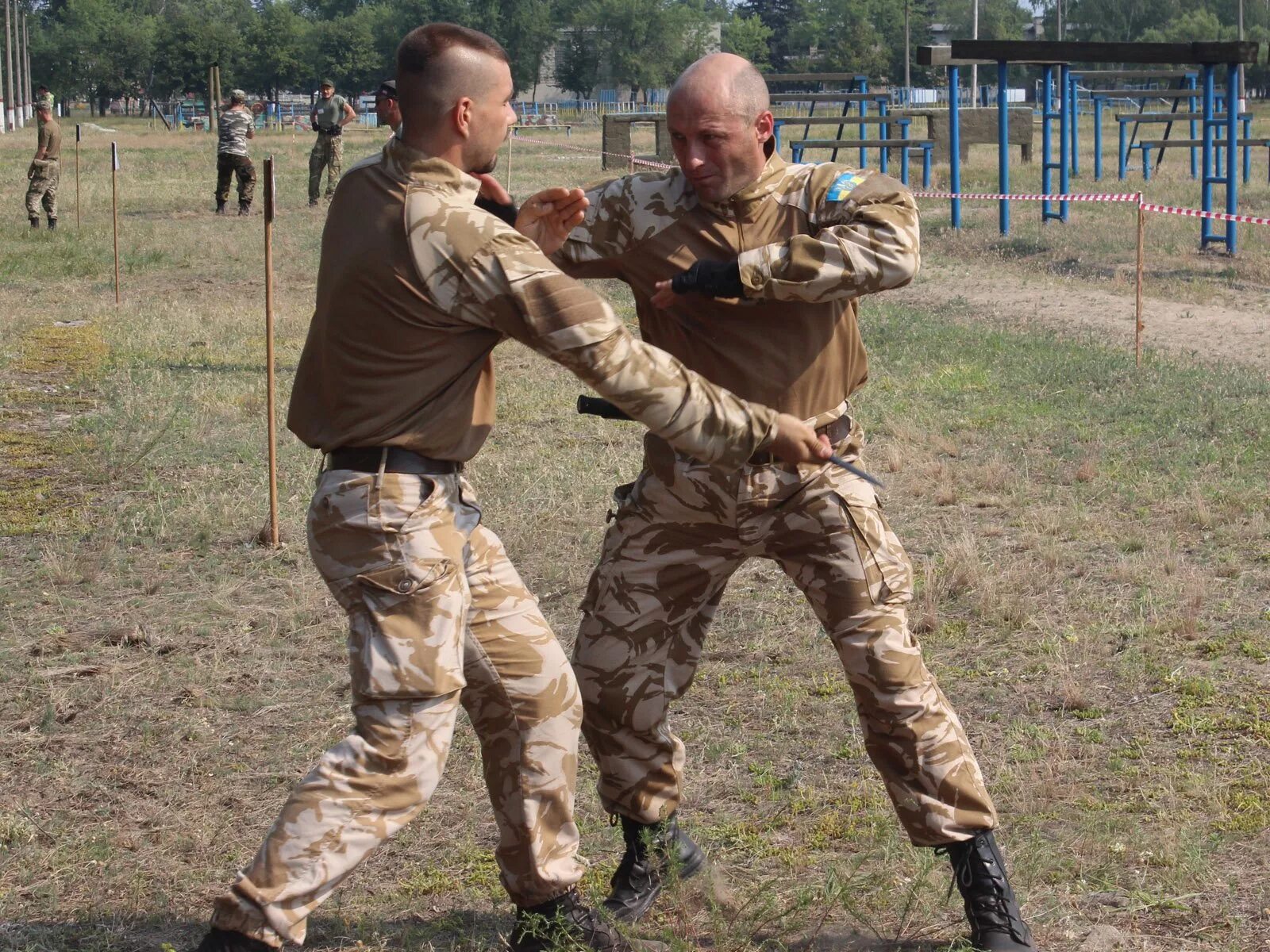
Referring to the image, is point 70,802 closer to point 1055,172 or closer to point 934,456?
point 934,456

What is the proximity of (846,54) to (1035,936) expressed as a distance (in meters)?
103

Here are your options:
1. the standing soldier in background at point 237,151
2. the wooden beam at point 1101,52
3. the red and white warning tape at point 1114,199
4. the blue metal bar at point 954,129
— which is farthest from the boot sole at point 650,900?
the standing soldier in background at point 237,151

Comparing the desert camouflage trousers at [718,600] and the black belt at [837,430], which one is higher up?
the black belt at [837,430]

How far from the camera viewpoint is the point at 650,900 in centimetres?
388

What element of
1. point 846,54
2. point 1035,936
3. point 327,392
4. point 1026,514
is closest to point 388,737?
point 327,392

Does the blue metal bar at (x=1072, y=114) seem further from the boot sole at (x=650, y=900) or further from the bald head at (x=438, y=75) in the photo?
the bald head at (x=438, y=75)

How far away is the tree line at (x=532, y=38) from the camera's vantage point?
→ 10456cm

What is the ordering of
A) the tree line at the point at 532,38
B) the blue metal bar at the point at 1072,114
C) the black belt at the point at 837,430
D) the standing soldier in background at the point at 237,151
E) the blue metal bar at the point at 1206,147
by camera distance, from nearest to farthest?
the black belt at the point at 837,430, the blue metal bar at the point at 1206,147, the standing soldier in background at the point at 237,151, the blue metal bar at the point at 1072,114, the tree line at the point at 532,38

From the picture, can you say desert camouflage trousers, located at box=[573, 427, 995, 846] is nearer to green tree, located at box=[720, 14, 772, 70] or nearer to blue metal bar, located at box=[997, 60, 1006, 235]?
blue metal bar, located at box=[997, 60, 1006, 235]

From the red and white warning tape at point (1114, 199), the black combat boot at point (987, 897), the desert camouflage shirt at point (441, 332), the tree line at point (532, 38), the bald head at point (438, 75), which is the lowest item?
the black combat boot at point (987, 897)

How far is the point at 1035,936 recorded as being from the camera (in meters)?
3.69

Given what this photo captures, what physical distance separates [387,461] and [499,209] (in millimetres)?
918

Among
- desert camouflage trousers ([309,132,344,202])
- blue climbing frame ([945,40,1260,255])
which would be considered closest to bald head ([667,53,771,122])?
blue climbing frame ([945,40,1260,255])

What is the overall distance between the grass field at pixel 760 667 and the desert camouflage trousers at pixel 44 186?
11118 mm
